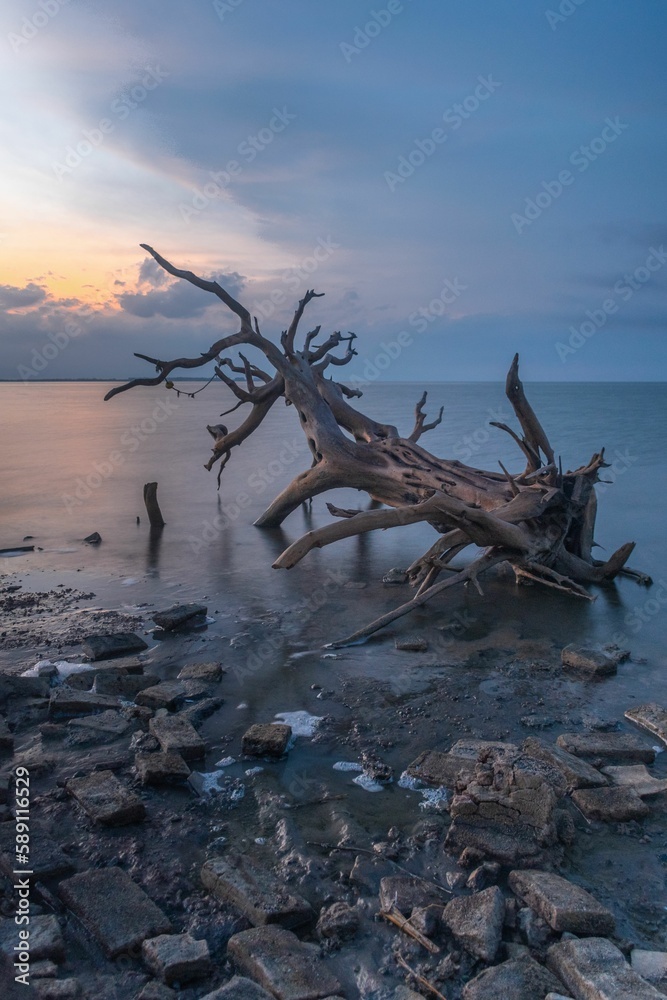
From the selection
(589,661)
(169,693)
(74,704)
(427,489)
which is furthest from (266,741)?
(427,489)

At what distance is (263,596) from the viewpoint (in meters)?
8.83

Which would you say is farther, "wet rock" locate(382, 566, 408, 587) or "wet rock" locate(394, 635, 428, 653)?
"wet rock" locate(382, 566, 408, 587)

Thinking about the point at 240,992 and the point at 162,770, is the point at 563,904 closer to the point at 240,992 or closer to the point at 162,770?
the point at 240,992

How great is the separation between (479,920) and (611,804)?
4.49ft

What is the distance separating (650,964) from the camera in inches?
121

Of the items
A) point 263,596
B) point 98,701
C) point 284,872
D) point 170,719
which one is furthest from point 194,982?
point 263,596

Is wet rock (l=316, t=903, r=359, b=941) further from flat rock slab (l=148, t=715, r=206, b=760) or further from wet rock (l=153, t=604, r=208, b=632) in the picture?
wet rock (l=153, t=604, r=208, b=632)

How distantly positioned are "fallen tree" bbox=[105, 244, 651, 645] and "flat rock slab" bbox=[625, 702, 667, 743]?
2.27 meters

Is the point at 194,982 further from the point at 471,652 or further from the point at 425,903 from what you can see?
the point at 471,652

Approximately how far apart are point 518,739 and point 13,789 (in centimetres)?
333

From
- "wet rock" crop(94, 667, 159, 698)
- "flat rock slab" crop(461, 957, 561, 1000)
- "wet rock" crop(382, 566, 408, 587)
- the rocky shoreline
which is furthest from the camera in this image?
"wet rock" crop(382, 566, 408, 587)

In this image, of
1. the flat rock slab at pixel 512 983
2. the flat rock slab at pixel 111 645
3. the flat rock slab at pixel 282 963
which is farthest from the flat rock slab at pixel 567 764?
the flat rock slab at pixel 111 645

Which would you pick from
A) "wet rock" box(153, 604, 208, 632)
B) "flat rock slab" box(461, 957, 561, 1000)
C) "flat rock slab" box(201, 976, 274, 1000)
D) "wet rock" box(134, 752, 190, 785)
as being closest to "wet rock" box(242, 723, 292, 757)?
"wet rock" box(134, 752, 190, 785)

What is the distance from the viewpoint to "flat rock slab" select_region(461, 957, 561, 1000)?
9.55 feet
